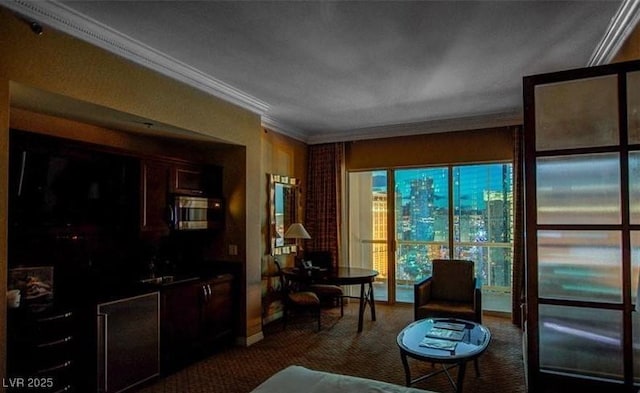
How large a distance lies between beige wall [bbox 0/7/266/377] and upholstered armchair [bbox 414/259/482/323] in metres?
2.03

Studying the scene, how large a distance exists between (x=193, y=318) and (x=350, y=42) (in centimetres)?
308

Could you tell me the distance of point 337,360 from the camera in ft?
13.7

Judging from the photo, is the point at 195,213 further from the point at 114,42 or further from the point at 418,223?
the point at 418,223

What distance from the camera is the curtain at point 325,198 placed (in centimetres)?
670

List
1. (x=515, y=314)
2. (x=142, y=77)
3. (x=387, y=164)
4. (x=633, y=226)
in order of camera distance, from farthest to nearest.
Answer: (x=387, y=164)
(x=515, y=314)
(x=142, y=77)
(x=633, y=226)

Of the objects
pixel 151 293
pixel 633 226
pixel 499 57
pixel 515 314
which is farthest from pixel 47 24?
pixel 515 314

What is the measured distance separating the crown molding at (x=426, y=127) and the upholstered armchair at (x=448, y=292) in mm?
2171

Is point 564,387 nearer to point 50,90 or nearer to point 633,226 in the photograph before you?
point 633,226

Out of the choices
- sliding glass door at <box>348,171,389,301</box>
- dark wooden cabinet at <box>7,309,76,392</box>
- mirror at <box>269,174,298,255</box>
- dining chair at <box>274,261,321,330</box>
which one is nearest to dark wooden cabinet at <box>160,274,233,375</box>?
dark wooden cabinet at <box>7,309,76,392</box>

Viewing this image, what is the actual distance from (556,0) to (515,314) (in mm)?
4334

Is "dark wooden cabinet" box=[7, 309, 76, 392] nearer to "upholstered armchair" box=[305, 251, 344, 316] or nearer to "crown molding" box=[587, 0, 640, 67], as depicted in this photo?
"upholstered armchair" box=[305, 251, 344, 316]

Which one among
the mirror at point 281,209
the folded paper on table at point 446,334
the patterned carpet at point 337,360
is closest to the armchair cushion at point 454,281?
the patterned carpet at point 337,360

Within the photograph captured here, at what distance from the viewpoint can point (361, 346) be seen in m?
4.60

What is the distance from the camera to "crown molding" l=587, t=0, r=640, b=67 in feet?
8.48
